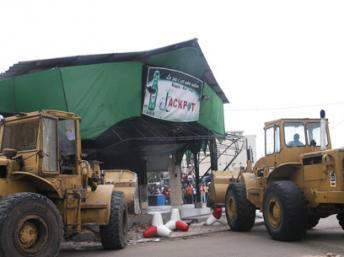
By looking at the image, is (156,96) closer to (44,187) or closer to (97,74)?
(97,74)

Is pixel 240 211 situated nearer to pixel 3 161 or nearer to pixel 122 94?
pixel 122 94

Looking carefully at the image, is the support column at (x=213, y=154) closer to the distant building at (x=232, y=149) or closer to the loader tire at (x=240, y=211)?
the distant building at (x=232, y=149)

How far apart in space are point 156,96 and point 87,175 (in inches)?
356

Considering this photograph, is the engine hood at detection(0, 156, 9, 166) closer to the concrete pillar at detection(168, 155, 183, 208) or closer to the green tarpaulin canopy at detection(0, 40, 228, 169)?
the green tarpaulin canopy at detection(0, 40, 228, 169)

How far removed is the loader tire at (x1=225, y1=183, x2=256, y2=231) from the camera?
46.5 ft

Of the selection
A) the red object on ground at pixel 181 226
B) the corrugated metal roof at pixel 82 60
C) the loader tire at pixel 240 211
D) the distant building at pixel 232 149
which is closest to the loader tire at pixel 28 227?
the red object on ground at pixel 181 226

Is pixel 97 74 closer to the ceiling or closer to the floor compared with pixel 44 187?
closer to the ceiling

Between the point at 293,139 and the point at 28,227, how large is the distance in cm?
690

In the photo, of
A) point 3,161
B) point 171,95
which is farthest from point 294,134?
point 171,95

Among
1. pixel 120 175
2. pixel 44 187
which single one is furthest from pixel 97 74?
pixel 44 187

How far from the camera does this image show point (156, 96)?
19.6m

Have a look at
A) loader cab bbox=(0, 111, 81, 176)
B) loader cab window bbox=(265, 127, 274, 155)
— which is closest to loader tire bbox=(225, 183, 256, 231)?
loader cab window bbox=(265, 127, 274, 155)

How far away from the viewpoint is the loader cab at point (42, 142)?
9477mm

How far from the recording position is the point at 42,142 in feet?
31.5
